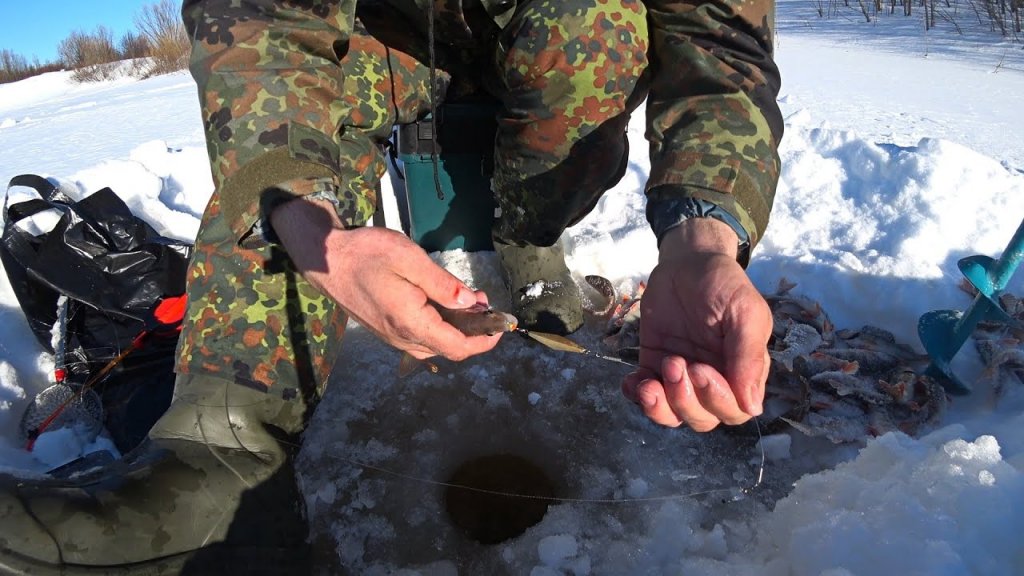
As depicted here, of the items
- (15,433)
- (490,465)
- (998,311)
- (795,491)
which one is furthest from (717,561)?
(15,433)

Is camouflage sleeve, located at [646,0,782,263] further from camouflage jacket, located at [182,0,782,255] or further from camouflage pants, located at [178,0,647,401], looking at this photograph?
camouflage pants, located at [178,0,647,401]

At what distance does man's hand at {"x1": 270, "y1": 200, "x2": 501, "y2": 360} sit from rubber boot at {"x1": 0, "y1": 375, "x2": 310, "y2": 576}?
37cm

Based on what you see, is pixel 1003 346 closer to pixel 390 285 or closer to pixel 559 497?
pixel 559 497

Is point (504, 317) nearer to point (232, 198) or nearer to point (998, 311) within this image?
point (232, 198)

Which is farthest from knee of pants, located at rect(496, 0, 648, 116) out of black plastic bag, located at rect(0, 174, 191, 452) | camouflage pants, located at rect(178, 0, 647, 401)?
black plastic bag, located at rect(0, 174, 191, 452)

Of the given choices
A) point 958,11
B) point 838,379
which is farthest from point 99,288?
point 958,11

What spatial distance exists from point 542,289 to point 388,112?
67cm

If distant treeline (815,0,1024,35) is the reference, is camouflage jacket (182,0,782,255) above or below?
above

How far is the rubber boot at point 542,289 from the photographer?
1.72m

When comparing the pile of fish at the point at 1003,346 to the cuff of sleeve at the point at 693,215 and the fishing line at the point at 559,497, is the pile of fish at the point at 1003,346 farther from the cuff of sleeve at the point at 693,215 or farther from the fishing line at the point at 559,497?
the cuff of sleeve at the point at 693,215

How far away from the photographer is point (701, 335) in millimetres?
976

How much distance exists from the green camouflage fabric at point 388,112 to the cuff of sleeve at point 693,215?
16 mm

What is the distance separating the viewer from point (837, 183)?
2.29 metres

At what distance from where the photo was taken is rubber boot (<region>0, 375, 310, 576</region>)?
883 millimetres
